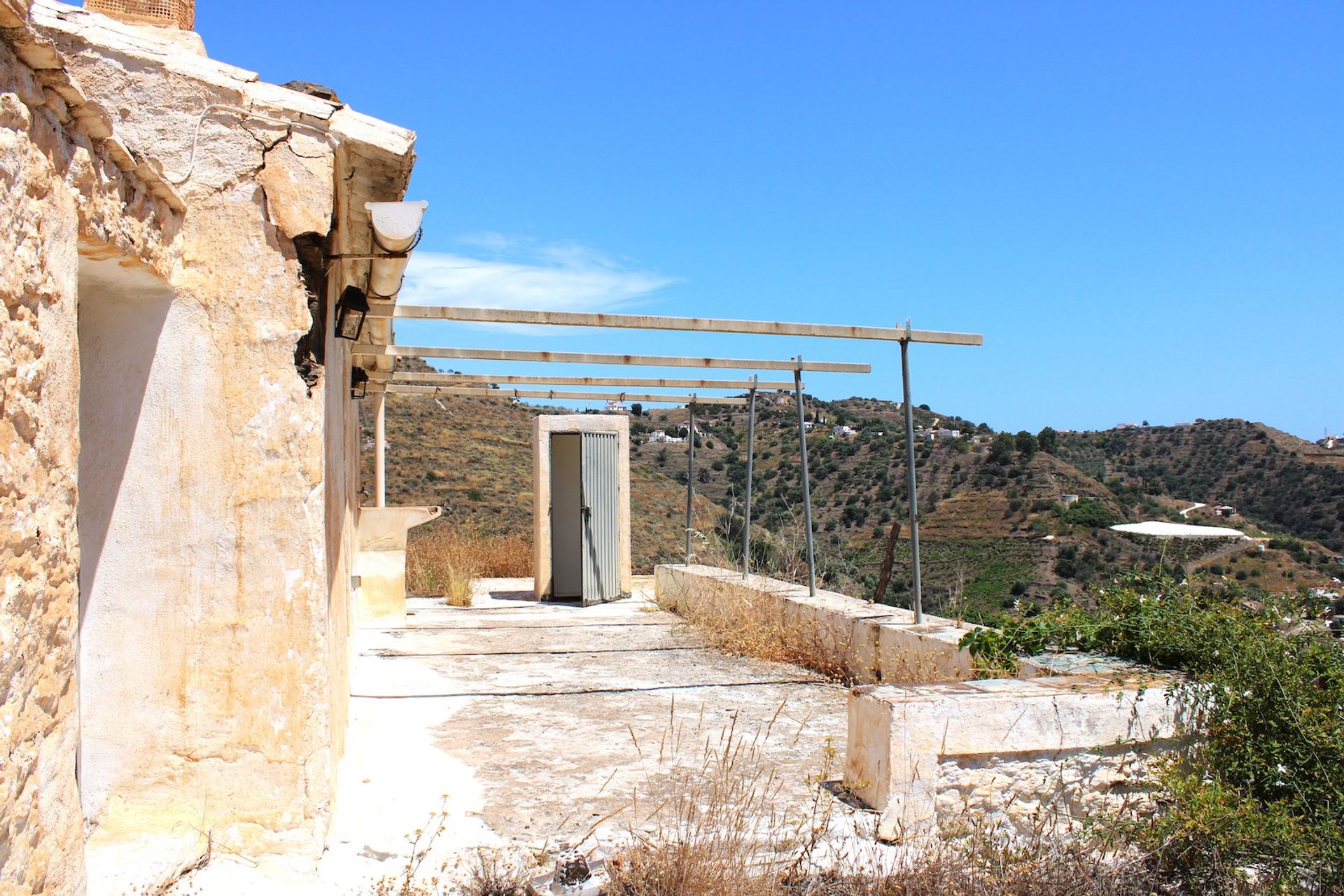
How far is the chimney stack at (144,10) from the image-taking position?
4.59 meters

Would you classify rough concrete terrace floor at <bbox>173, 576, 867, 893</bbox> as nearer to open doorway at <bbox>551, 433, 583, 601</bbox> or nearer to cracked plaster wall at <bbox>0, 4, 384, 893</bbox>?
cracked plaster wall at <bbox>0, 4, 384, 893</bbox>

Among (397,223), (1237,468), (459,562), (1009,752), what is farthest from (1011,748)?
(1237,468)

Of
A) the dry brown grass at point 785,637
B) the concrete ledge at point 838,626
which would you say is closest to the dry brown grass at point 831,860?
the concrete ledge at point 838,626

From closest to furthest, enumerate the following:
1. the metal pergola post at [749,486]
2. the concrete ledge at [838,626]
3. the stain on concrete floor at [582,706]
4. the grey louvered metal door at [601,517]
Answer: the stain on concrete floor at [582,706] → the concrete ledge at [838,626] → the metal pergola post at [749,486] → the grey louvered metal door at [601,517]

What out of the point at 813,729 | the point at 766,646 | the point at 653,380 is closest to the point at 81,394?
the point at 813,729

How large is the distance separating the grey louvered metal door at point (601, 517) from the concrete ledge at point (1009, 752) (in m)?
7.91

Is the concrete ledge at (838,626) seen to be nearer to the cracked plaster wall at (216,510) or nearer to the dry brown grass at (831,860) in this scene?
the dry brown grass at (831,860)

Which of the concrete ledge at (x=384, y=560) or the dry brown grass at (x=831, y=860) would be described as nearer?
the dry brown grass at (x=831, y=860)

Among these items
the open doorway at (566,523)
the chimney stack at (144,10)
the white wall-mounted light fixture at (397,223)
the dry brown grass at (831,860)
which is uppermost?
the chimney stack at (144,10)

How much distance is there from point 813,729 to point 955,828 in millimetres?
1938

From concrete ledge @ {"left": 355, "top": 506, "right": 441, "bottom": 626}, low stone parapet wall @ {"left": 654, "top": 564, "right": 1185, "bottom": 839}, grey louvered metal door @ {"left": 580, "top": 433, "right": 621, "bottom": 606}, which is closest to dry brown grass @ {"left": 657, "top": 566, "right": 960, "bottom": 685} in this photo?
low stone parapet wall @ {"left": 654, "top": 564, "right": 1185, "bottom": 839}

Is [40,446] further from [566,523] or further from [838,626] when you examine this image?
[566,523]

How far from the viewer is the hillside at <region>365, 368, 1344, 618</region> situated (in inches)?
679

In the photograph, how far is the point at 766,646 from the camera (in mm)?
8469
